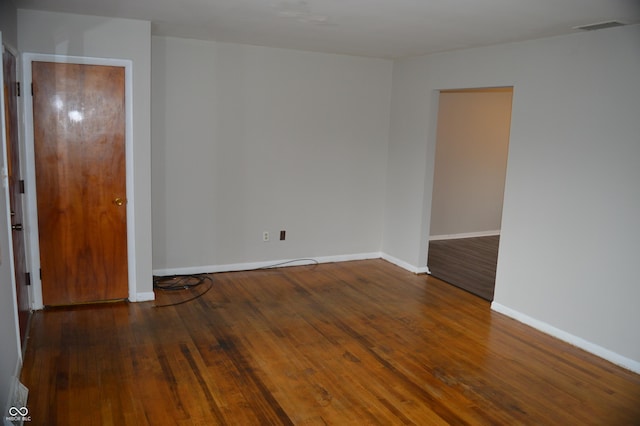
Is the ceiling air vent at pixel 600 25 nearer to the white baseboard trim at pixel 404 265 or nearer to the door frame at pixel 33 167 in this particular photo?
the white baseboard trim at pixel 404 265

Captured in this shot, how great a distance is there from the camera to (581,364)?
3777 millimetres

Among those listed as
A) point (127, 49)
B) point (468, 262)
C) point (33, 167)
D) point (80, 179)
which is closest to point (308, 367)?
point (80, 179)

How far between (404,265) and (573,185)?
2.44 meters

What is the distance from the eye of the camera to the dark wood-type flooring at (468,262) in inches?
Answer: 221

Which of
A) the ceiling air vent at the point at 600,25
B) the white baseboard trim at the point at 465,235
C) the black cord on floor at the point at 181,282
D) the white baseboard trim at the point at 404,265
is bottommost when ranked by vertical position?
the black cord on floor at the point at 181,282

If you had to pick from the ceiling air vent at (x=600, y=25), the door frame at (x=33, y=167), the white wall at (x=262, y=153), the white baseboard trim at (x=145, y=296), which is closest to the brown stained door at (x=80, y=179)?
the door frame at (x=33, y=167)

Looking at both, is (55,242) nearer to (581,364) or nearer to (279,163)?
(279,163)

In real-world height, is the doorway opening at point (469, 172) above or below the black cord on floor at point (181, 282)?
above

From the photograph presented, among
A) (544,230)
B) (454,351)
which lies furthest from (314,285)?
(544,230)

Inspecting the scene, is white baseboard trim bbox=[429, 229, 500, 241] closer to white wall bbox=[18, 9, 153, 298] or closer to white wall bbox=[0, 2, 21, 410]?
white wall bbox=[18, 9, 153, 298]

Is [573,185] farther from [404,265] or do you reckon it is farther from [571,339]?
[404,265]

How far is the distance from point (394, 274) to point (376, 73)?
7.98 feet

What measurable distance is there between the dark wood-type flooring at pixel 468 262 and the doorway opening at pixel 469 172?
0.05ft

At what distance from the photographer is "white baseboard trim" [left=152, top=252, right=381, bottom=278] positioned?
5.38 meters
